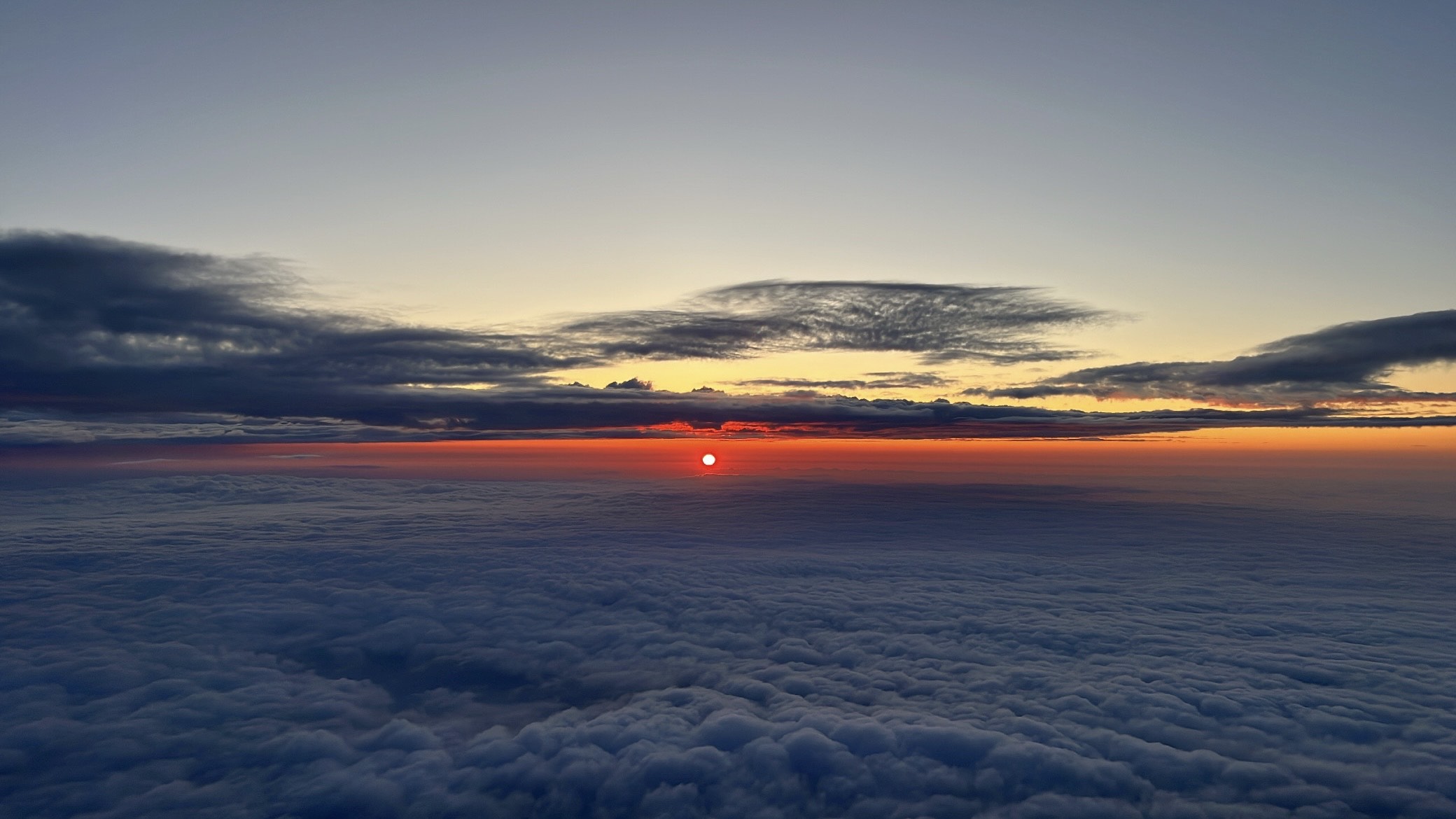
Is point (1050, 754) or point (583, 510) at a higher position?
point (1050, 754)

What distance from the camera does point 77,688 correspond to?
27.1 m

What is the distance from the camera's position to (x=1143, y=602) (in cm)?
4150

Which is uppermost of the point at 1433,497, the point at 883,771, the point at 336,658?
the point at 883,771

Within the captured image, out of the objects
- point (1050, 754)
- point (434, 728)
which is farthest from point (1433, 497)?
point (434, 728)

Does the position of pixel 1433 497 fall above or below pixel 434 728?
below

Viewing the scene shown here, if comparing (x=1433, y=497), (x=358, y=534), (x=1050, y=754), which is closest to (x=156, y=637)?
(x=1050, y=754)

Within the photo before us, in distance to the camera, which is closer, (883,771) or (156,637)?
(883,771)

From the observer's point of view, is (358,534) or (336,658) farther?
(358,534)

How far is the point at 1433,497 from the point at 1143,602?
7688 inches

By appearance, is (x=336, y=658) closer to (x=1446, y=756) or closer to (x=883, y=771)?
(x=883, y=771)

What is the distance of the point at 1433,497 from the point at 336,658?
241 m

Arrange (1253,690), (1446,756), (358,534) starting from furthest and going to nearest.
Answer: (358,534) < (1253,690) < (1446,756)

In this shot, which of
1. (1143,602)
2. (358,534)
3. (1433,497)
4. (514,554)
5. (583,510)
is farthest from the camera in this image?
(1433,497)

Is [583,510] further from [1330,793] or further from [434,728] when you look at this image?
[1330,793]
